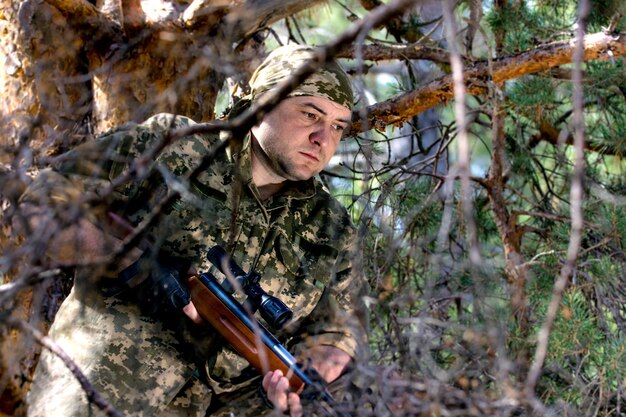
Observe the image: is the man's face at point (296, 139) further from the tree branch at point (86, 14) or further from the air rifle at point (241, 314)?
the tree branch at point (86, 14)

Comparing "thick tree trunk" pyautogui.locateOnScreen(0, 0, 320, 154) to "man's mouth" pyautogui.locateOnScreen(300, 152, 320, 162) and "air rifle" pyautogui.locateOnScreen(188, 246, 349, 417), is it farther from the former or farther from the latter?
"air rifle" pyautogui.locateOnScreen(188, 246, 349, 417)

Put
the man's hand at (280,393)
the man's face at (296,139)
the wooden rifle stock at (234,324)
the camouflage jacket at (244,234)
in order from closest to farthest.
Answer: the man's hand at (280,393) < the wooden rifle stock at (234,324) < the camouflage jacket at (244,234) < the man's face at (296,139)

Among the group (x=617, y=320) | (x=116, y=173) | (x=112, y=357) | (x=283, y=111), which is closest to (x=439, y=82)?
(x=283, y=111)

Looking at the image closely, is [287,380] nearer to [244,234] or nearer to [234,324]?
[234,324]

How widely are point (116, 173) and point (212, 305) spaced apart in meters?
0.50

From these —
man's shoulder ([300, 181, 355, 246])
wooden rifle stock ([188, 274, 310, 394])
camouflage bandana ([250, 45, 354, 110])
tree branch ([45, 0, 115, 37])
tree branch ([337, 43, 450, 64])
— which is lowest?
wooden rifle stock ([188, 274, 310, 394])

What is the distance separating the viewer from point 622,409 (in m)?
3.14

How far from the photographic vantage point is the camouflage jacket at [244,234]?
106 inches

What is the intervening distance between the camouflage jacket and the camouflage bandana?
0.82 ft

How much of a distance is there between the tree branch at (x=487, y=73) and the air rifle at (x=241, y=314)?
834mm

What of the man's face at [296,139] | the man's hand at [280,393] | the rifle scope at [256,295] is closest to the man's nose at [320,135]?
the man's face at [296,139]

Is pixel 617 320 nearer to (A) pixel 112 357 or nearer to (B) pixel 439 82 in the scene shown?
(B) pixel 439 82

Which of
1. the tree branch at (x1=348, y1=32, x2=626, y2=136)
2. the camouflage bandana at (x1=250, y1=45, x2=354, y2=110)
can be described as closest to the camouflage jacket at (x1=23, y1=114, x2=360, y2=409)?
the camouflage bandana at (x1=250, y1=45, x2=354, y2=110)

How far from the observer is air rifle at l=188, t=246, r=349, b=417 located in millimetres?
2486
